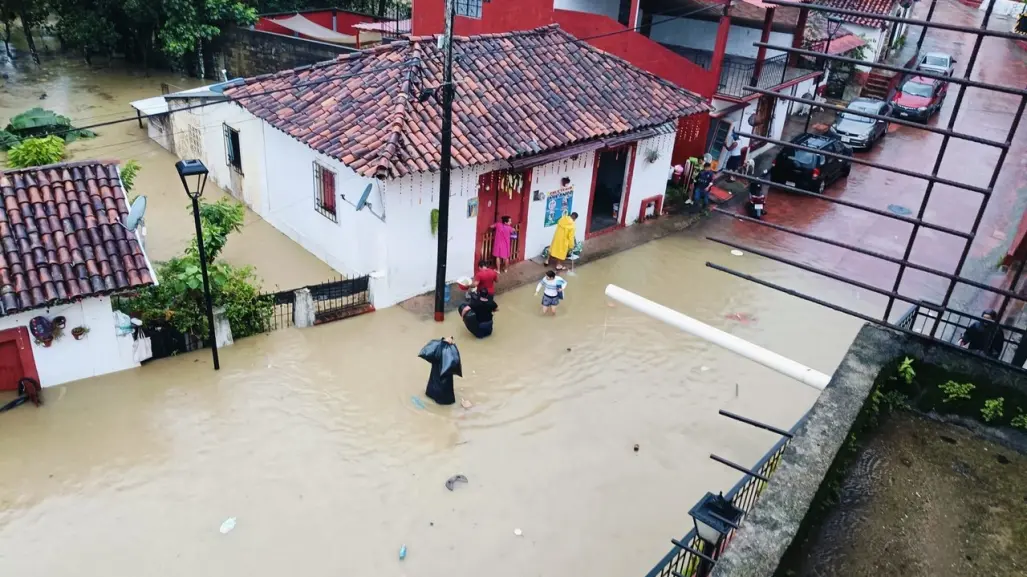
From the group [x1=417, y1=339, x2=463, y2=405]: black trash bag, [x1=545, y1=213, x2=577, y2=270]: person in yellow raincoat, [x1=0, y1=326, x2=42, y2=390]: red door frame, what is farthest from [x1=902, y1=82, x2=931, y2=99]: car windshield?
[x1=0, y1=326, x2=42, y2=390]: red door frame

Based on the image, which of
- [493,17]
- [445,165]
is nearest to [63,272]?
[445,165]

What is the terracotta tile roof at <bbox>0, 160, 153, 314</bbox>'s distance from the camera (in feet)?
36.1

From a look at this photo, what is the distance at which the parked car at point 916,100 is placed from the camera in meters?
28.7

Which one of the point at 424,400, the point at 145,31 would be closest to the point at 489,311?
the point at 424,400

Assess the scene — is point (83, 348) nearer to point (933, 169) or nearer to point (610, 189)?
point (933, 169)

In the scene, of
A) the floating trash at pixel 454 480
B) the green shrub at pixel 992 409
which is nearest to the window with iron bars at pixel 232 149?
the floating trash at pixel 454 480

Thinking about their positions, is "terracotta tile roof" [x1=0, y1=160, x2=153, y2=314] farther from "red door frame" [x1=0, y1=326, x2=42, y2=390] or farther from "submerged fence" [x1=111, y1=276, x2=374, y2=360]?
"submerged fence" [x1=111, y1=276, x2=374, y2=360]

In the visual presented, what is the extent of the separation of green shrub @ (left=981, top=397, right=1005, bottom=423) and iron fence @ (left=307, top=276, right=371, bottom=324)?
1099cm

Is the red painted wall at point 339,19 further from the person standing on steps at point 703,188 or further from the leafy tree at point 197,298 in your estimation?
the leafy tree at point 197,298

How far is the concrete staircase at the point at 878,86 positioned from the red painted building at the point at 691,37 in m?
7.87

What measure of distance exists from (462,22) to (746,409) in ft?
50.8

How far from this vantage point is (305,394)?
12289 millimetres

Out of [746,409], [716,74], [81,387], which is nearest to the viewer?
[81,387]

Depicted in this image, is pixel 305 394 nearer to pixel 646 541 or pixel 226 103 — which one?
pixel 646 541
